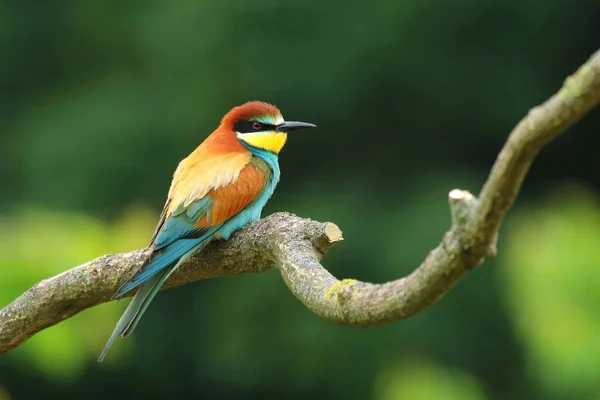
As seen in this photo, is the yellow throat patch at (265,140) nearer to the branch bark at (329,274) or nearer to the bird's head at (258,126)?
the bird's head at (258,126)

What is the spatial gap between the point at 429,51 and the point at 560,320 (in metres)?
4.31

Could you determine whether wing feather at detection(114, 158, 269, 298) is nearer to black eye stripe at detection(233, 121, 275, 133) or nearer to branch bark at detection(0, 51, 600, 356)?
branch bark at detection(0, 51, 600, 356)

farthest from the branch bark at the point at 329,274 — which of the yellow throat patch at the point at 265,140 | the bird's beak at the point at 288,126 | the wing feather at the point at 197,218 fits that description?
the bird's beak at the point at 288,126

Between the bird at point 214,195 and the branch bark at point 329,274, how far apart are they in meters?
0.06

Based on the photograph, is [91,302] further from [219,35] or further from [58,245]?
[219,35]

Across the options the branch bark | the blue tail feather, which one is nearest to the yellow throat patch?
the branch bark

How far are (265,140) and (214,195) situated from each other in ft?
1.40

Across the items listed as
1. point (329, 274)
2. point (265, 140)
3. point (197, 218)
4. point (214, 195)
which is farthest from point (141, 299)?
point (265, 140)

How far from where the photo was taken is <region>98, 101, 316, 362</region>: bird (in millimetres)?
2969

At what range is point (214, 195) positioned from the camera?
3363 mm

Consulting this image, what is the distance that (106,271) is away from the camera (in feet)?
9.58

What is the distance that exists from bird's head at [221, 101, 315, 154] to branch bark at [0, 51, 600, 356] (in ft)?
2.04

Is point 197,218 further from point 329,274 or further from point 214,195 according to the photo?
point 329,274

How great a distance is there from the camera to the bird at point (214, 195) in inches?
117
